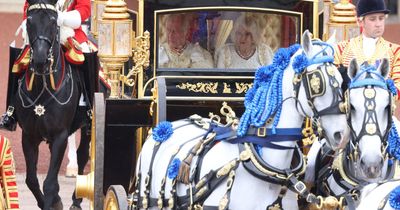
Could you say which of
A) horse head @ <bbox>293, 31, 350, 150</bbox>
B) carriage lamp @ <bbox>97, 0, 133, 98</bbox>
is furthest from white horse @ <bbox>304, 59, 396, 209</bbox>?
carriage lamp @ <bbox>97, 0, 133, 98</bbox>

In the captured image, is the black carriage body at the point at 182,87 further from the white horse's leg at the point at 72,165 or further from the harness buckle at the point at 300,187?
the white horse's leg at the point at 72,165

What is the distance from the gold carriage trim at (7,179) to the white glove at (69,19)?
3.75 meters

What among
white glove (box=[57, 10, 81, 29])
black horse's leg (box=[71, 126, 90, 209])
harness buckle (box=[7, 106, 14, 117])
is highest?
white glove (box=[57, 10, 81, 29])

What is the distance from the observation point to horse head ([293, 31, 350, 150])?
25.7 ft

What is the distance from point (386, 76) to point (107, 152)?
8.35ft

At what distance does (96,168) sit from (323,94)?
2.24 meters

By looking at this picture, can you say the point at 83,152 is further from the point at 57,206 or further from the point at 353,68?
the point at 353,68

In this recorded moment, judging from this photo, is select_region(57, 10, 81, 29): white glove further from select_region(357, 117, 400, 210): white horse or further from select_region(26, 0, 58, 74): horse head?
select_region(357, 117, 400, 210): white horse

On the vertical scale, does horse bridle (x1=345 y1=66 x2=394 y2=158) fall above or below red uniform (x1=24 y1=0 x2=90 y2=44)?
below

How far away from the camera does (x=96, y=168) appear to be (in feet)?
31.9

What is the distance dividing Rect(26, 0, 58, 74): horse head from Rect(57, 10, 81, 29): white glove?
0.27 meters

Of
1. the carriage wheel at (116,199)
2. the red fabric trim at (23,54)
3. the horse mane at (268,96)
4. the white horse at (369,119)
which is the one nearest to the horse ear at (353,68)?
the white horse at (369,119)

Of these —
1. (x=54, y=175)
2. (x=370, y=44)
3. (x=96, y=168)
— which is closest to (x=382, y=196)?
(x=370, y=44)

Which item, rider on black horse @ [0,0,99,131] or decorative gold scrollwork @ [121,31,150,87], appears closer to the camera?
decorative gold scrollwork @ [121,31,150,87]
